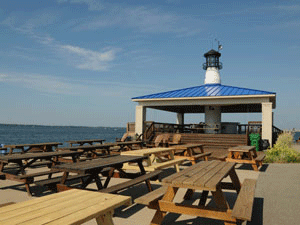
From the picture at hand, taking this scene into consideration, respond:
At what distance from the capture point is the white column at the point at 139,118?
17125mm

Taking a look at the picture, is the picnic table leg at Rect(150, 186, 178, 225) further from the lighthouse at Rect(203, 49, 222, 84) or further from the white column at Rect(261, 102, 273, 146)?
the lighthouse at Rect(203, 49, 222, 84)

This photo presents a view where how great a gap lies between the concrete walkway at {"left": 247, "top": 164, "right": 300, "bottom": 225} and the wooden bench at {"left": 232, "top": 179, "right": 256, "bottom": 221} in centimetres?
44

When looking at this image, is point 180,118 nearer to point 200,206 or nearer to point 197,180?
point 200,206

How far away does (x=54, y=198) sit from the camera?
8.96 feet

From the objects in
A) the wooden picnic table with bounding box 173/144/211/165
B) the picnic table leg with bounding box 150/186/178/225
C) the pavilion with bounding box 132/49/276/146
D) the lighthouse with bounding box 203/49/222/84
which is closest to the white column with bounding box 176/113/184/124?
the lighthouse with bounding box 203/49/222/84

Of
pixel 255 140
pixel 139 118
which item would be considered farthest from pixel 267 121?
pixel 139 118

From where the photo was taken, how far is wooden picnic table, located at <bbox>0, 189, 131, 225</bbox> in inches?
83.7

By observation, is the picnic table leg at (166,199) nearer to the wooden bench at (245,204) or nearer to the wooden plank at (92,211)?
the wooden bench at (245,204)

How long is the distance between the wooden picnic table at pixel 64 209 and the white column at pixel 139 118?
46.3ft

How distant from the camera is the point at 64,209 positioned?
7.85 ft

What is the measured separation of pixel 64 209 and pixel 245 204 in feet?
7.64

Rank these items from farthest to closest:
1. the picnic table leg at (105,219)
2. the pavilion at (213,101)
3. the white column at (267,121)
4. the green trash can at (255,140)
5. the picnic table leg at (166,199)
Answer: the pavilion at (213,101), the white column at (267,121), the green trash can at (255,140), the picnic table leg at (166,199), the picnic table leg at (105,219)

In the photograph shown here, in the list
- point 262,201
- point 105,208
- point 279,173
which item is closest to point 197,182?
point 105,208

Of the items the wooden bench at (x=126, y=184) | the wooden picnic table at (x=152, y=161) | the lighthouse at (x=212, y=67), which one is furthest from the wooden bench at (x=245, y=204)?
the lighthouse at (x=212, y=67)
